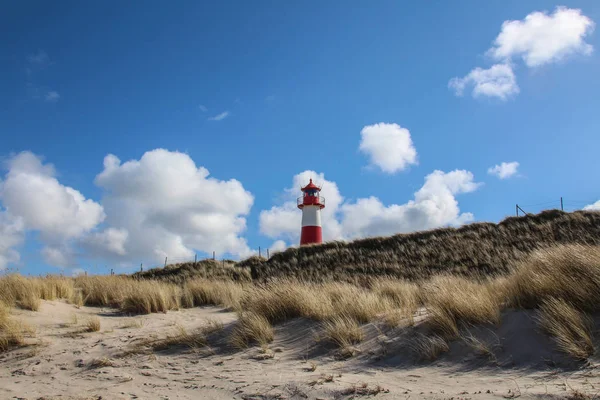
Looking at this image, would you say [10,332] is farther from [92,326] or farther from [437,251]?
[437,251]

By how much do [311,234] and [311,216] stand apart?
1.42 meters

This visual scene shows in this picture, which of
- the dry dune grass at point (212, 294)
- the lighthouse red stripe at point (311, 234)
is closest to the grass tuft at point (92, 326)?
the dry dune grass at point (212, 294)

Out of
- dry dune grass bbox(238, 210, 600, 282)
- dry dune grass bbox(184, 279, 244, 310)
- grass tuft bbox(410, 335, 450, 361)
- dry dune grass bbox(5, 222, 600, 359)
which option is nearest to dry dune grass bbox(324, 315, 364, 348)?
dry dune grass bbox(5, 222, 600, 359)

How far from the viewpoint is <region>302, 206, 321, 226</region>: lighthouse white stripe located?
31344 mm

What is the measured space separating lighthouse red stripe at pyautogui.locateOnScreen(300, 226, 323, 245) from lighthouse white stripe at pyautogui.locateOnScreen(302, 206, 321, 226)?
0.32m

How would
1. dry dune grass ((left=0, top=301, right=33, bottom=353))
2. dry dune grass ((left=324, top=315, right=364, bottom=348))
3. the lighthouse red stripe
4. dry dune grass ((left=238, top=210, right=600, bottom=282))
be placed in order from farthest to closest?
the lighthouse red stripe < dry dune grass ((left=238, top=210, right=600, bottom=282)) < dry dune grass ((left=0, top=301, right=33, bottom=353)) < dry dune grass ((left=324, top=315, right=364, bottom=348))

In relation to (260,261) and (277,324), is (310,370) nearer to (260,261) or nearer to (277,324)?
(277,324)

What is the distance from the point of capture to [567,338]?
14.9ft

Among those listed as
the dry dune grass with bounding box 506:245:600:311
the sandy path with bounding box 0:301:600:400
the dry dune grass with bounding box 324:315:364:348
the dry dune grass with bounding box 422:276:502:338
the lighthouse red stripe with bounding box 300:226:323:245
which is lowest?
the sandy path with bounding box 0:301:600:400

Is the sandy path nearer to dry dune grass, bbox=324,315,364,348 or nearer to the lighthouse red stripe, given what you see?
dry dune grass, bbox=324,315,364,348

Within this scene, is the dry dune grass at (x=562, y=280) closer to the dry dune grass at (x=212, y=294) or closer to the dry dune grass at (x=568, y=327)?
the dry dune grass at (x=568, y=327)

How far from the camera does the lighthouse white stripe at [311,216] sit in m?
31.3

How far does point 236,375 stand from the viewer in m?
5.49

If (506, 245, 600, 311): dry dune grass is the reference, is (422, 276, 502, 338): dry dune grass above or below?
below
